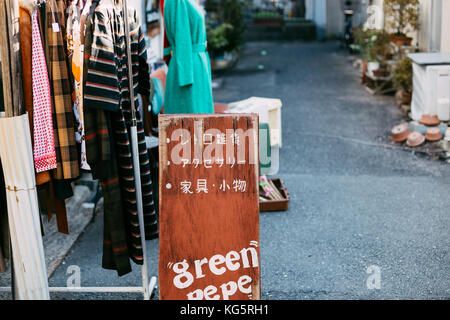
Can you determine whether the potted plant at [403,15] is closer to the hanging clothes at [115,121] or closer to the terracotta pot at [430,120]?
the terracotta pot at [430,120]

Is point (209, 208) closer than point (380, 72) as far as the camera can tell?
Yes

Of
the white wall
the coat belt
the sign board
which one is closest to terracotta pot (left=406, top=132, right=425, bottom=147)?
the white wall

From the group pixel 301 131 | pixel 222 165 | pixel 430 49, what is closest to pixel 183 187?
pixel 222 165

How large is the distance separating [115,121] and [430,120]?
17.2 feet

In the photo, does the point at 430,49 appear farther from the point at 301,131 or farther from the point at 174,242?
the point at 174,242

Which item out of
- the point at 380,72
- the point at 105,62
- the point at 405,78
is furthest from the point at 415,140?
the point at 105,62

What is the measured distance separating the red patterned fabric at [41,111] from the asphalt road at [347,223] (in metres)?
1.19

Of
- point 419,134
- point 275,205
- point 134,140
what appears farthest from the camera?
point 419,134

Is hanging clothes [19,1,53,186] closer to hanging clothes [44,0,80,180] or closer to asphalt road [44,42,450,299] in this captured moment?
hanging clothes [44,0,80,180]

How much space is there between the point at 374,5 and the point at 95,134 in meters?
11.7

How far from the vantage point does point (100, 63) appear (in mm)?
3086

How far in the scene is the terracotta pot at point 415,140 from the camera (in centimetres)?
715

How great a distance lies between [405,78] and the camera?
8.80 m

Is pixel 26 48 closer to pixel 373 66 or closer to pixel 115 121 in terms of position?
pixel 115 121
